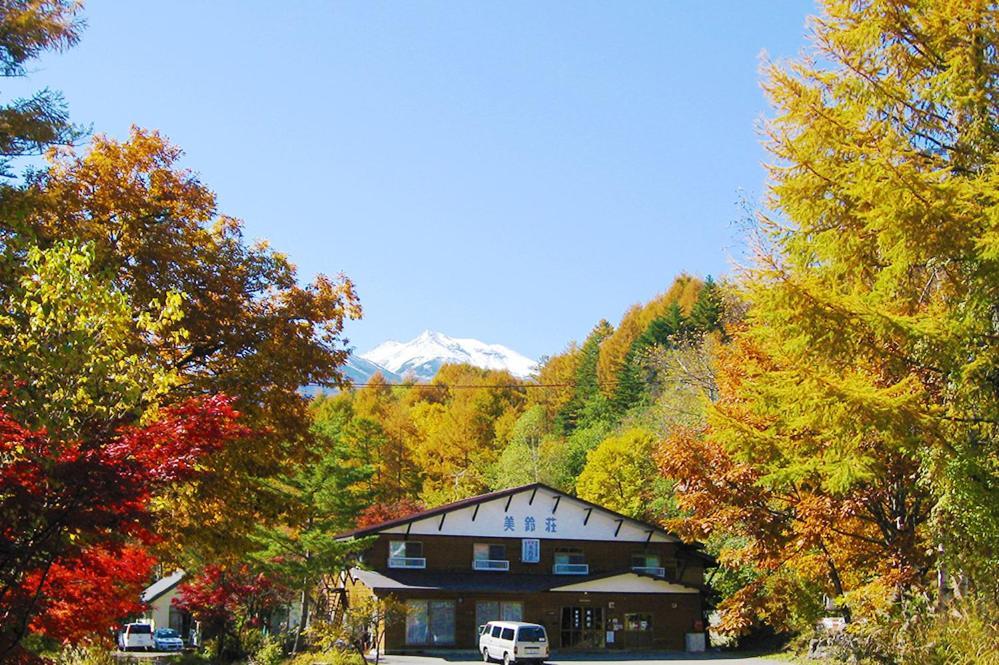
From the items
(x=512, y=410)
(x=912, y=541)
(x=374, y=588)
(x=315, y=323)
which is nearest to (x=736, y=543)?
(x=374, y=588)

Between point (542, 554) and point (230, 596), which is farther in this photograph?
point (542, 554)

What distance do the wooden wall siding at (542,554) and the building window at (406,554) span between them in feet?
0.68

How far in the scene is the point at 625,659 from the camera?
133 ft

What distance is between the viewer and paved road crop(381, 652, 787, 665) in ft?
124

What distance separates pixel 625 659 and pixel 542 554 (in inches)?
319

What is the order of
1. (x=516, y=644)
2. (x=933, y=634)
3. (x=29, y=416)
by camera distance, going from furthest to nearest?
(x=516, y=644), (x=933, y=634), (x=29, y=416)

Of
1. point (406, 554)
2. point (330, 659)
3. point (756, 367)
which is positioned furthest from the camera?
point (406, 554)

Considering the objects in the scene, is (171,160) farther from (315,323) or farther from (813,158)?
(813,158)

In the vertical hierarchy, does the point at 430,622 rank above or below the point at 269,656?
above

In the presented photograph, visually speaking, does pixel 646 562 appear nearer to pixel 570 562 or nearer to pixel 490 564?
pixel 570 562

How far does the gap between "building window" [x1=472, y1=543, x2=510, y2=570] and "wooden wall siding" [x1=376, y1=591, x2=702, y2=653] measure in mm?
1857

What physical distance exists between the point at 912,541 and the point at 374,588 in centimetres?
2689

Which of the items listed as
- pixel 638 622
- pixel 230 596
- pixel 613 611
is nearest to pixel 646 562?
pixel 638 622

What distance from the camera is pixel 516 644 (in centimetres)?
3512
